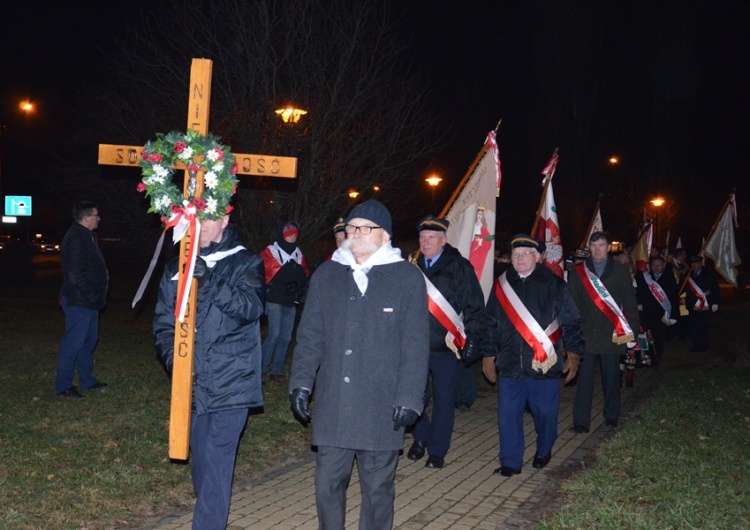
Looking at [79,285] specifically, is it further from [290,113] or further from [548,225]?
[290,113]

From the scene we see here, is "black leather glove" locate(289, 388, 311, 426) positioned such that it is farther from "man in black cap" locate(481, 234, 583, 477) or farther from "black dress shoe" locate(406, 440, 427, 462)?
"black dress shoe" locate(406, 440, 427, 462)

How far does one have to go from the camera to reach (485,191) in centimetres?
941

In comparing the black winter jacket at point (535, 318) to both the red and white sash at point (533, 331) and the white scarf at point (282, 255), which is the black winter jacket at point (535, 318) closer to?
the red and white sash at point (533, 331)

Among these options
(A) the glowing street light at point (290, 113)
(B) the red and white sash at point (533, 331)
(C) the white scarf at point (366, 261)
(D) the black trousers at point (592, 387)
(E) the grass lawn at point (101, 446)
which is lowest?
(E) the grass lawn at point (101, 446)

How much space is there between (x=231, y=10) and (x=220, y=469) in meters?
11.5

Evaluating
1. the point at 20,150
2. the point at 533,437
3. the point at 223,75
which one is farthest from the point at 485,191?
the point at 20,150

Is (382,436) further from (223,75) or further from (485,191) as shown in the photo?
(223,75)

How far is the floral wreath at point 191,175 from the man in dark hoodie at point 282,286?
547cm

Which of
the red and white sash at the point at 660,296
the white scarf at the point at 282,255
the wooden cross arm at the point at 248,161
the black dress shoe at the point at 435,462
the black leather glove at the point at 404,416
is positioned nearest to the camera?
the black leather glove at the point at 404,416

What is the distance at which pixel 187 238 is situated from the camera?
4930 millimetres

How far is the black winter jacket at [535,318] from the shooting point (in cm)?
737

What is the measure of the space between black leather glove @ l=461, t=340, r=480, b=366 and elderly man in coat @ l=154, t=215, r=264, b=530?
2678mm

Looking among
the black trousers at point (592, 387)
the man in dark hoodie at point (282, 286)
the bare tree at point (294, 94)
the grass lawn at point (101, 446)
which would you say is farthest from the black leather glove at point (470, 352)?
the bare tree at point (294, 94)

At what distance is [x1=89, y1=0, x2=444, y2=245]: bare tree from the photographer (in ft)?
48.3
